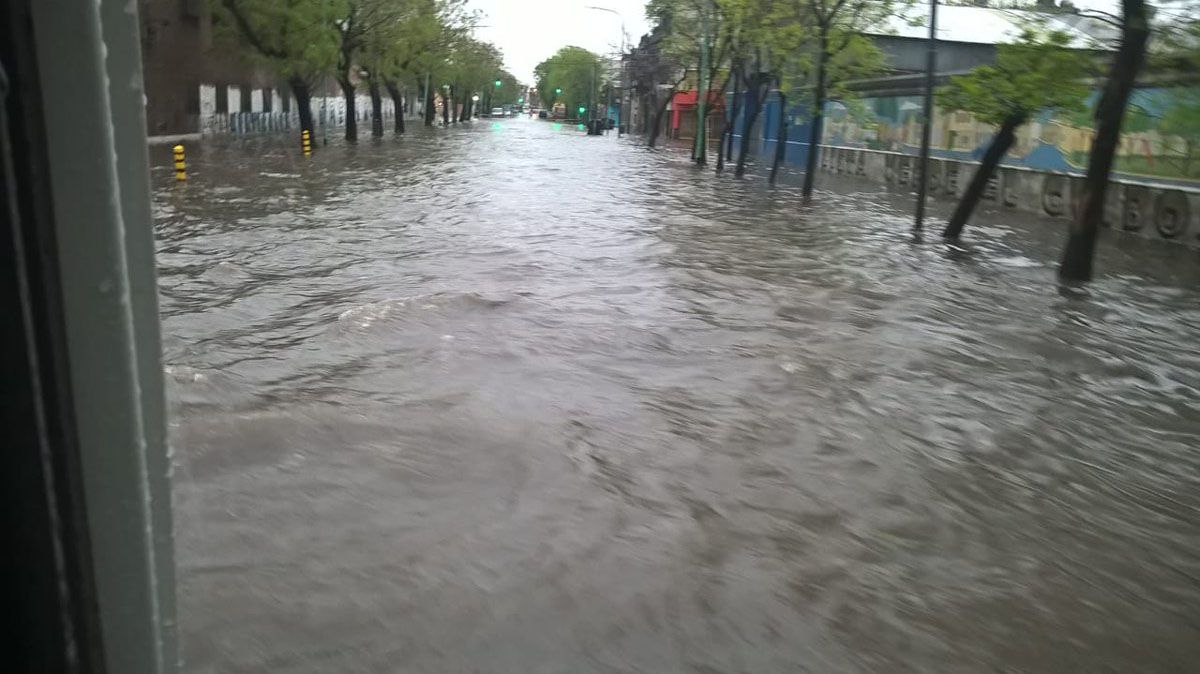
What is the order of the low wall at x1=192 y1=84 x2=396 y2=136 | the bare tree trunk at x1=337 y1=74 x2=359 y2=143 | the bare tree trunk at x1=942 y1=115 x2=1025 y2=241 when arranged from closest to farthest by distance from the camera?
the bare tree trunk at x1=942 y1=115 x2=1025 y2=241 < the bare tree trunk at x1=337 y1=74 x2=359 y2=143 < the low wall at x1=192 y1=84 x2=396 y2=136

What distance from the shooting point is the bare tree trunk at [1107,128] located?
1100 centimetres

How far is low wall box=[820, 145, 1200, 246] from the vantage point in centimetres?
1641

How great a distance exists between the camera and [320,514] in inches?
192

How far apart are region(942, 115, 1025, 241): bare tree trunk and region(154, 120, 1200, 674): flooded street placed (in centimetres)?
281

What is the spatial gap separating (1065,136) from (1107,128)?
33.8 ft

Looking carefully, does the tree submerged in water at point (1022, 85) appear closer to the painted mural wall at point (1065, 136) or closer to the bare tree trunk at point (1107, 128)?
the painted mural wall at point (1065, 136)

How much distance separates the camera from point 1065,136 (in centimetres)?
2083

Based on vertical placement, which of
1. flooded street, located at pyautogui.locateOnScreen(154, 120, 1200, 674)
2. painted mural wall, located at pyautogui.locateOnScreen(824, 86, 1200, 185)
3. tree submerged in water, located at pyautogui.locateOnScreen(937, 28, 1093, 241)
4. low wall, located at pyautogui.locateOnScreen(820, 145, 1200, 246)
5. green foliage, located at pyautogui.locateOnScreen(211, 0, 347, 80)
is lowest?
flooded street, located at pyautogui.locateOnScreen(154, 120, 1200, 674)

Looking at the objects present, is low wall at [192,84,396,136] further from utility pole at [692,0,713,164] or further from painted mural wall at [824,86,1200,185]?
painted mural wall at [824,86,1200,185]

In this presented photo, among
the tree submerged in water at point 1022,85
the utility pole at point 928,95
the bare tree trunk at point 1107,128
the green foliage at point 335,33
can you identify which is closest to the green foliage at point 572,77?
the green foliage at point 335,33

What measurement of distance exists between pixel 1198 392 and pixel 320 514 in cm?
647

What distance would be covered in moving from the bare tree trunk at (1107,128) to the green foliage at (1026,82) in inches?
40.8

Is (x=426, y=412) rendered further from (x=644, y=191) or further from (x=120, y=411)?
(x=644, y=191)

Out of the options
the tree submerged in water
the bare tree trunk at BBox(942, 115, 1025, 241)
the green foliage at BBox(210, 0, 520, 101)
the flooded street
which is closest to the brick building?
the green foliage at BBox(210, 0, 520, 101)
